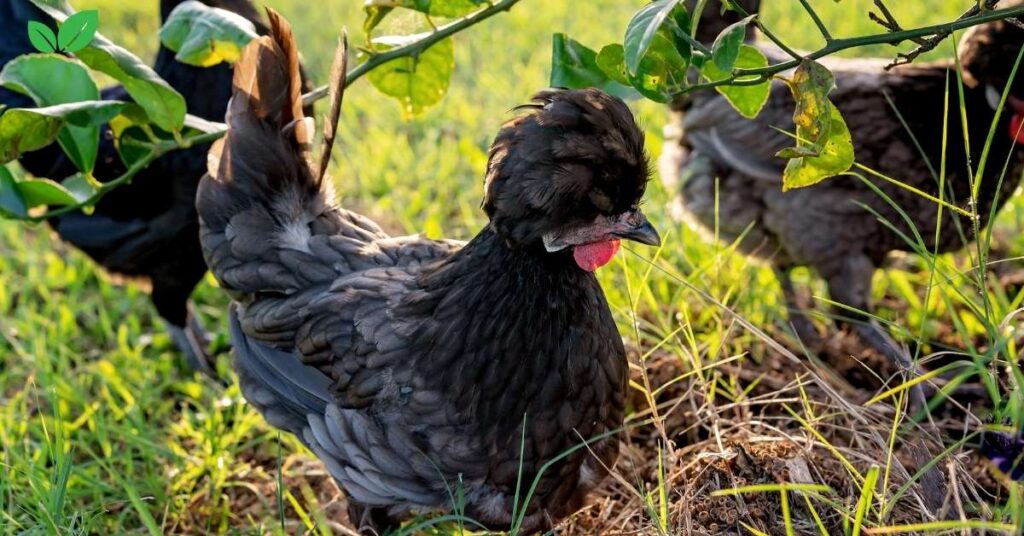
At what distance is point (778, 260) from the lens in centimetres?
377

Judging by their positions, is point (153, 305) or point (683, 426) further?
point (153, 305)

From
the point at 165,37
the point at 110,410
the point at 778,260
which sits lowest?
the point at 110,410

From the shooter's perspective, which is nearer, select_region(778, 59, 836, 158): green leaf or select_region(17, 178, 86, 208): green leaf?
select_region(778, 59, 836, 158): green leaf

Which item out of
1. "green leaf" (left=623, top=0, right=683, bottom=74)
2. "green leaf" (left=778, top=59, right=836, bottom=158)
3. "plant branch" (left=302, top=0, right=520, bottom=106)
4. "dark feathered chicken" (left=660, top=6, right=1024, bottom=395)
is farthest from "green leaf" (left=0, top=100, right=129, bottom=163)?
"dark feathered chicken" (left=660, top=6, right=1024, bottom=395)

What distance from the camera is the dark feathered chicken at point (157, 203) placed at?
3.62 meters

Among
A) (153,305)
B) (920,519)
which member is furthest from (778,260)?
(153,305)

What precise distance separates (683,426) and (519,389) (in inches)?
33.6

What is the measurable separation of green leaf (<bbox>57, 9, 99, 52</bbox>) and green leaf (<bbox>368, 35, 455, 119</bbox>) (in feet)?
2.69

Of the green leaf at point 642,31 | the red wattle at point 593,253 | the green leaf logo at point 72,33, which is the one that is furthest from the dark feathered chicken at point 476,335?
the green leaf logo at point 72,33

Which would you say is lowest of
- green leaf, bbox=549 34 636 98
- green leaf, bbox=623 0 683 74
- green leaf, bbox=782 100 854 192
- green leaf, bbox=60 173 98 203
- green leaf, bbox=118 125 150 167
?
green leaf, bbox=60 173 98 203

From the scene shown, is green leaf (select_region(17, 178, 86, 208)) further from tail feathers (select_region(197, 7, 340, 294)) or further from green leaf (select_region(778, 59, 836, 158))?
green leaf (select_region(778, 59, 836, 158))

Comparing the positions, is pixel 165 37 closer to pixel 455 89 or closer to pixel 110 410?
pixel 110 410

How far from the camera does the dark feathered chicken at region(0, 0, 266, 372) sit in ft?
11.9

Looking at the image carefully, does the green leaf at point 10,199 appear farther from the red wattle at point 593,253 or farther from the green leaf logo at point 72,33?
the red wattle at point 593,253
